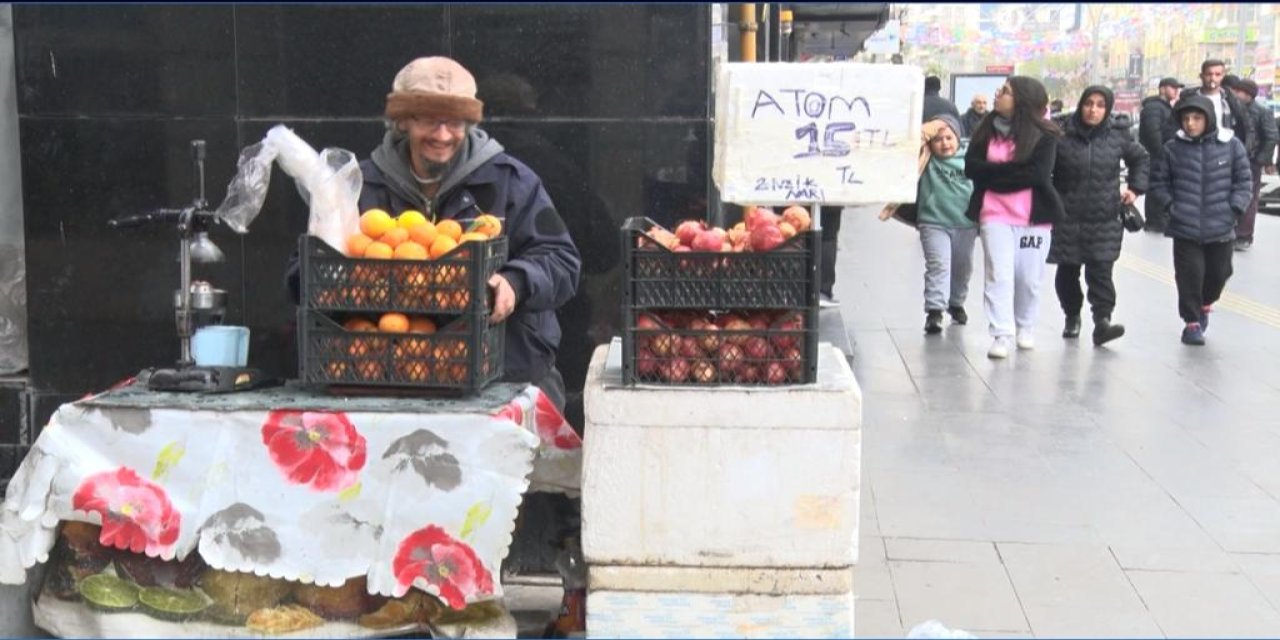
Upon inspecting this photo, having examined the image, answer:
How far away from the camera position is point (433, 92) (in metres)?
3.70

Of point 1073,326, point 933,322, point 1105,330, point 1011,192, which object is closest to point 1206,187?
point 1105,330

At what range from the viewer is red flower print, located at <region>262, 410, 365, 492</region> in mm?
3504

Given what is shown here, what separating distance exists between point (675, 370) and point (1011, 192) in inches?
240

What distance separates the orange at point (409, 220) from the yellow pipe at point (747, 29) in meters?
3.18

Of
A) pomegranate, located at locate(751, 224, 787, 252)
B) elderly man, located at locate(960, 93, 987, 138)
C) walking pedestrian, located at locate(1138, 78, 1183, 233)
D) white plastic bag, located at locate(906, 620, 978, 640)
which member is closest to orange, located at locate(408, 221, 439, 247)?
pomegranate, located at locate(751, 224, 787, 252)

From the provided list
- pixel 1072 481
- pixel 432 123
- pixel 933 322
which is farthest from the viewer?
pixel 933 322

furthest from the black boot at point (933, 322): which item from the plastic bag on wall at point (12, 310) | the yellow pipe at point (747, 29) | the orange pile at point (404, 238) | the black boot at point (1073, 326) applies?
the orange pile at point (404, 238)

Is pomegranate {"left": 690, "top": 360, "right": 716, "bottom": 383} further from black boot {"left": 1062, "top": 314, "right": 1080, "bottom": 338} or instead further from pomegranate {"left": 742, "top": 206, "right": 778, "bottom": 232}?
black boot {"left": 1062, "top": 314, "right": 1080, "bottom": 338}

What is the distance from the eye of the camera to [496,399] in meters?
3.62

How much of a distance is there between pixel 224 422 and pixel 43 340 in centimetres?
239

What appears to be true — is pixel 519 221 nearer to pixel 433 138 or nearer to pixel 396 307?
pixel 433 138

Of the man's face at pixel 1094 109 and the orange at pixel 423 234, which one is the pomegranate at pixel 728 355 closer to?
the orange at pixel 423 234

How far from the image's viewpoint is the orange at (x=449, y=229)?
357 centimetres

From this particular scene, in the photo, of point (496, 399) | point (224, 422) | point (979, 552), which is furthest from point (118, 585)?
point (979, 552)
